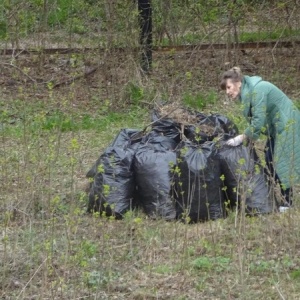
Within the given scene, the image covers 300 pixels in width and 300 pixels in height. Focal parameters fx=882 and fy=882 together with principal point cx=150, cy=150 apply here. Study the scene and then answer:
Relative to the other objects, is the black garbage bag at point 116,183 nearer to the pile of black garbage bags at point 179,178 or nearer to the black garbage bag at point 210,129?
the pile of black garbage bags at point 179,178

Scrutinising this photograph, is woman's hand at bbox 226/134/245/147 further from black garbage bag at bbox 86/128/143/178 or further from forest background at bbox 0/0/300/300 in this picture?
black garbage bag at bbox 86/128/143/178

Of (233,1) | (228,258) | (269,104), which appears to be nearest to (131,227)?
(228,258)

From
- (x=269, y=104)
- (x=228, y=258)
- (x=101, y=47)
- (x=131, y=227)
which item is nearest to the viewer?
(x=228, y=258)

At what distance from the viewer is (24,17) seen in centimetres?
1278

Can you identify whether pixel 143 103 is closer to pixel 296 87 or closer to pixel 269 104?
pixel 296 87

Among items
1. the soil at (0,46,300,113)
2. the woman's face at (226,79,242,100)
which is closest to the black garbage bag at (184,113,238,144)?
the woman's face at (226,79,242,100)

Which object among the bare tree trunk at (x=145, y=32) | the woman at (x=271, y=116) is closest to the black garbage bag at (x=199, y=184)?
the woman at (x=271, y=116)

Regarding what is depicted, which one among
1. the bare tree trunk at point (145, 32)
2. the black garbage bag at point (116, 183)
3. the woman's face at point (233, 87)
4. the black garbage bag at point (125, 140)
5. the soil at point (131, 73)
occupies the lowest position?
the black garbage bag at point (116, 183)

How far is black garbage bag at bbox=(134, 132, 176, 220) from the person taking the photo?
6.92 m

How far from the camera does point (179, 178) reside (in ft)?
22.4

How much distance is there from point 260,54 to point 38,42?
343 cm

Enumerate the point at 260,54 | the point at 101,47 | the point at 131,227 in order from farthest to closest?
the point at 260,54 → the point at 101,47 → the point at 131,227

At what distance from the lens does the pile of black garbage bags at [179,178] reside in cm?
675

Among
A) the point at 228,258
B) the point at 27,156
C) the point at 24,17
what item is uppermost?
the point at 24,17
